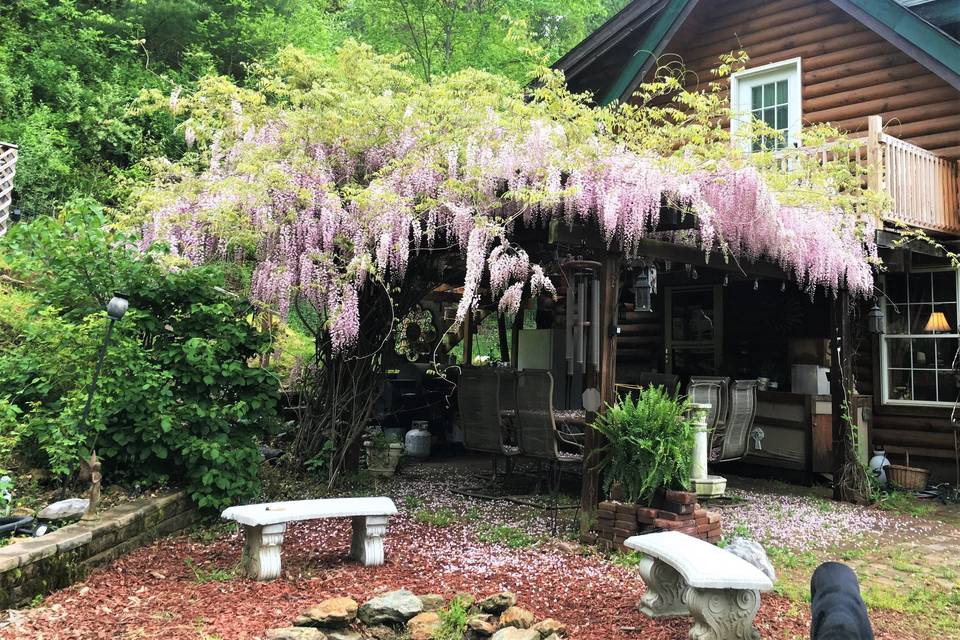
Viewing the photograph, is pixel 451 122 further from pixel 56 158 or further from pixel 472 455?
pixel 56 158

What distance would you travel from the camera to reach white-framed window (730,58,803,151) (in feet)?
29.0

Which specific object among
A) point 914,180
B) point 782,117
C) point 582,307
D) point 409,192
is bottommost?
point 582,307

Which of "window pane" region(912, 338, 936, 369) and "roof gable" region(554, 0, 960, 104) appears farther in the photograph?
"window pane" region(912, 338, 936, 369)

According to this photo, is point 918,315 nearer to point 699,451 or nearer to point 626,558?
point 699,451

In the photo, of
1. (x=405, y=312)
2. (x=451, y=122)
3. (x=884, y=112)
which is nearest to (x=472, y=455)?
(x=405, y=312)

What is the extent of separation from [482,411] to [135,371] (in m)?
2.48

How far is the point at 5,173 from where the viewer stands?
373 inches

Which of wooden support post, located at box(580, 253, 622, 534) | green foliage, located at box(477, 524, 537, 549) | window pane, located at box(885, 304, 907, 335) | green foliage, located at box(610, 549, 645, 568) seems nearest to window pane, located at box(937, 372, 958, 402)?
window pane, located at box(885, 304, 907, 335)

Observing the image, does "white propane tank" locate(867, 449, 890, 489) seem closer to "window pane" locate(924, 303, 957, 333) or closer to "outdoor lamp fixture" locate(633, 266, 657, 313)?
"window pane" locate(924, 303, 957, 333)

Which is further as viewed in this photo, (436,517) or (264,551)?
(436,517)

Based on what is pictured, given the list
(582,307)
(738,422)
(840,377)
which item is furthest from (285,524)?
(840,377)

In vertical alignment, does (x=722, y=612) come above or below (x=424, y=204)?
below

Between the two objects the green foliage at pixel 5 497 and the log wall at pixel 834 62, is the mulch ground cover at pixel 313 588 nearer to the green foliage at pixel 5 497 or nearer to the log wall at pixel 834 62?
the green foliage at pixel 5 497

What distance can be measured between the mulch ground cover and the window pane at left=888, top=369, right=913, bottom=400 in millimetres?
5197
